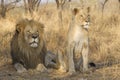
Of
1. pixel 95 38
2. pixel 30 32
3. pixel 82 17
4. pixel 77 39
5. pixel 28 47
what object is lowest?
pixel 95 38

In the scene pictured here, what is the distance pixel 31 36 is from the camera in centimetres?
573

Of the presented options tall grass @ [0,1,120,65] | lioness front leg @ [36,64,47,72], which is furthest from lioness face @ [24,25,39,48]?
tall grass @ [0,1,120,65]

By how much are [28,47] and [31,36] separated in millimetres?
352

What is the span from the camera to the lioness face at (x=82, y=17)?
5566 mm

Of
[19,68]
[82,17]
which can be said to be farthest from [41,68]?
[82,17]

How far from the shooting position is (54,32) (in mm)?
9328

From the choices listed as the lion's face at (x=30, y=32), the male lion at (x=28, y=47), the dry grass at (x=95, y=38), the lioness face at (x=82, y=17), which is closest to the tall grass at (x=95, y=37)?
the dry grass at (x=95, y=38)

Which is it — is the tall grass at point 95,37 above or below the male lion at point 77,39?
below

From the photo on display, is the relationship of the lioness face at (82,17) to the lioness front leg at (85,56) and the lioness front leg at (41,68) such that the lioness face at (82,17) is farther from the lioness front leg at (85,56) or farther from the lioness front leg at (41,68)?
the lioness front leg at (41,68)

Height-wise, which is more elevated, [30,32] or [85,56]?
[30,32]

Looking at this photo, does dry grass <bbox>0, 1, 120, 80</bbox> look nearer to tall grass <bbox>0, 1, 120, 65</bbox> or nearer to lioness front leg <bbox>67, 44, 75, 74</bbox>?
tall grass <bbox>0, 1, 120, 65</bbox>

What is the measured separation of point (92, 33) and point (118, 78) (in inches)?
153

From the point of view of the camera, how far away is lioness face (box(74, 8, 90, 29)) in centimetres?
557

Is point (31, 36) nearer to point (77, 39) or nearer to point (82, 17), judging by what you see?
point (77, 39)
